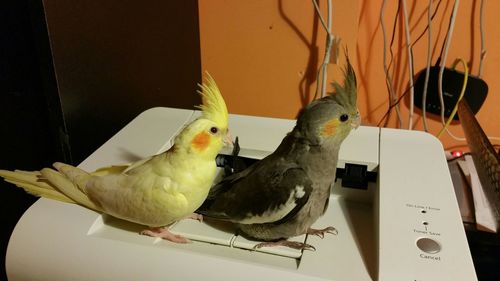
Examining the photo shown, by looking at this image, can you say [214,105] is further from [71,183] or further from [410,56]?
[410,56]

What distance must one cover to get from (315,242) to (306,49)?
632 millimetres

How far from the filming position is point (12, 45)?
2.23 feet

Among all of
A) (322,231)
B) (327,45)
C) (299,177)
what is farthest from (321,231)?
(327,45)

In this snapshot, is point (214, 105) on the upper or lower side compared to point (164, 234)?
upper

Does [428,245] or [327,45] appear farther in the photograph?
[327,45]

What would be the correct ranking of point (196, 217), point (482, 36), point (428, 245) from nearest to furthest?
point (428, 245) < point (196, 217) < point (482, 36)

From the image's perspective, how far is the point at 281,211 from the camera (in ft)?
1.83

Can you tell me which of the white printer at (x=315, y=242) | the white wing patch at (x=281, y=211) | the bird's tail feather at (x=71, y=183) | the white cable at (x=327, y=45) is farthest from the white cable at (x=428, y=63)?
the bird's tail feather at (x=71, y=183)

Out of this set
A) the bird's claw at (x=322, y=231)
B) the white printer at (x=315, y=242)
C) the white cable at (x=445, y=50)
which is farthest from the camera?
the white cable at (x=445, y=50)

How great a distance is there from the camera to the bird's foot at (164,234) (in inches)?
23.1

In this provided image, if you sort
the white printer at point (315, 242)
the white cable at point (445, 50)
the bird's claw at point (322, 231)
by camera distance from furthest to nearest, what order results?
the white cable at point (445, 50), the bird's claw at point (322, 231), the white printer at point (315, 242)

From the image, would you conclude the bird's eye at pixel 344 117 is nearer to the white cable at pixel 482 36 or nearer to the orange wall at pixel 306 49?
the orange wall at pixel 306 49

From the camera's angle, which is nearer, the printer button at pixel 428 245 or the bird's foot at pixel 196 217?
the printer button at pixel 428 245

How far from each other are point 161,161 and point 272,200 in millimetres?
158
